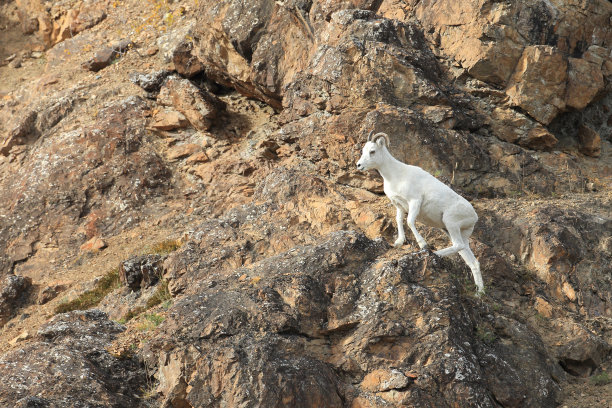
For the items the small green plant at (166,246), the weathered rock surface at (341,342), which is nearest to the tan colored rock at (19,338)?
the small green plant at (166,246)

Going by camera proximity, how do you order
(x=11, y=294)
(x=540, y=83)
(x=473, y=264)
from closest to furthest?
1. (x=473, y=264)
2. (x=11, y=294)
3. (x=540, y=83)

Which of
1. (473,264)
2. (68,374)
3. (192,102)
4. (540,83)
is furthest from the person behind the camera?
(192,102)

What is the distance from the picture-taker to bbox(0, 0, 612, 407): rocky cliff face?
33.4 feet

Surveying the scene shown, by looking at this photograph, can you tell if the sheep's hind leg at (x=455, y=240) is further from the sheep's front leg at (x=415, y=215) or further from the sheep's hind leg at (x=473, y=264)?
the sheep's front leg at (x=415, y=215)

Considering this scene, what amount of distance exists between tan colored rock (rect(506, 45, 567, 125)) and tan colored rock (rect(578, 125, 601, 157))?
1173 mm

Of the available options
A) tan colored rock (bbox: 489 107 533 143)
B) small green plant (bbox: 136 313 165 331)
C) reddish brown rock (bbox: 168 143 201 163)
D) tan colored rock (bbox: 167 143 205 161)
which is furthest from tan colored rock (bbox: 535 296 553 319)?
tan colored rock (bbox: 167 143 205 161)

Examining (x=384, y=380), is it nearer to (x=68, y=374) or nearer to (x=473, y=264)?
(x=473, y=264)

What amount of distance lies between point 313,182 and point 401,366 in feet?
20.2

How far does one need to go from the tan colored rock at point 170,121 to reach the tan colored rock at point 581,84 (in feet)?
35.8

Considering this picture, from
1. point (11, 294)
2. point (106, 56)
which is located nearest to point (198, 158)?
point (11, 294)

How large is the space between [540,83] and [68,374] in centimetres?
1359

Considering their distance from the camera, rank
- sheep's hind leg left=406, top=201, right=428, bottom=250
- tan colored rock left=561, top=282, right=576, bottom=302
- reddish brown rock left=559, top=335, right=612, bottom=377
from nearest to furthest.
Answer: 1. reddish brown rock left=559, top=335, right=612, bottom=377
2. sheep's hind leg left=406, top=201, right=428, bottom=250
3. tan colored rock left=561, top=282, right=576, bottom=302

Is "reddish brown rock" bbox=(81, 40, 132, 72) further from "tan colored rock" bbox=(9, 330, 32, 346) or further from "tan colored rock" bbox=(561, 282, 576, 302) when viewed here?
"tan colored rock" bbox=(561, 282, 576, 302)

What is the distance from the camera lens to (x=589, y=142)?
18.4 meters
